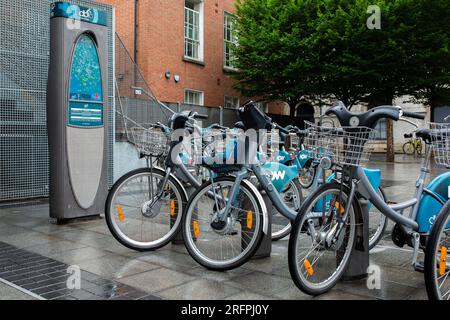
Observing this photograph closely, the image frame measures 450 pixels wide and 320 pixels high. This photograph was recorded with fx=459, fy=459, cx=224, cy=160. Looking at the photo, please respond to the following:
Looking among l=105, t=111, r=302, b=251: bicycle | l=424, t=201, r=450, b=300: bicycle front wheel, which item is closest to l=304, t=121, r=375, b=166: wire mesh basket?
l=424, t=201, r=450, b=300: bicycle front wheel

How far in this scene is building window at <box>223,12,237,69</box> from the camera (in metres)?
20.7

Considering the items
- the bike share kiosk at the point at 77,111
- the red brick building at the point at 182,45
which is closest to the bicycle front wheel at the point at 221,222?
the bike share kiosk at the point at 77,111

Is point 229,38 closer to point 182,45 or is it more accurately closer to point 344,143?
point 182,45

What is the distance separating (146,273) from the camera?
3859 mm

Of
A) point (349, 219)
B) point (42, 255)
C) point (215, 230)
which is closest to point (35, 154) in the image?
point (42, 255)

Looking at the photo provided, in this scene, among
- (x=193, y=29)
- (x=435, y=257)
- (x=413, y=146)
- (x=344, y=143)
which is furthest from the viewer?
(x=413, y=146)

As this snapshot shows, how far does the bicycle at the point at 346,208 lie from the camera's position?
3.21 m

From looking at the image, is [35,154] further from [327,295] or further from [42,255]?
[327,295]

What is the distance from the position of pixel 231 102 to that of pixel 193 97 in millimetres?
2759

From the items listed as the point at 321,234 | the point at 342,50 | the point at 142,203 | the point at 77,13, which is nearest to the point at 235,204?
the point at 321,234

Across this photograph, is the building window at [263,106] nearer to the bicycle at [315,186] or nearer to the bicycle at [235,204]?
the bicycle at [315,186]

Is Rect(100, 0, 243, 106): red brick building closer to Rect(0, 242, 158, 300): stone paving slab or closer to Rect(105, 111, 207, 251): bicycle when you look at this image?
Rect(105, 111, 207, 251): bicycle

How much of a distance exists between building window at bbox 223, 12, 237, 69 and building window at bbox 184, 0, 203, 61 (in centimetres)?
171

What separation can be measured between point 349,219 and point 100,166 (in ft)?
12.4
